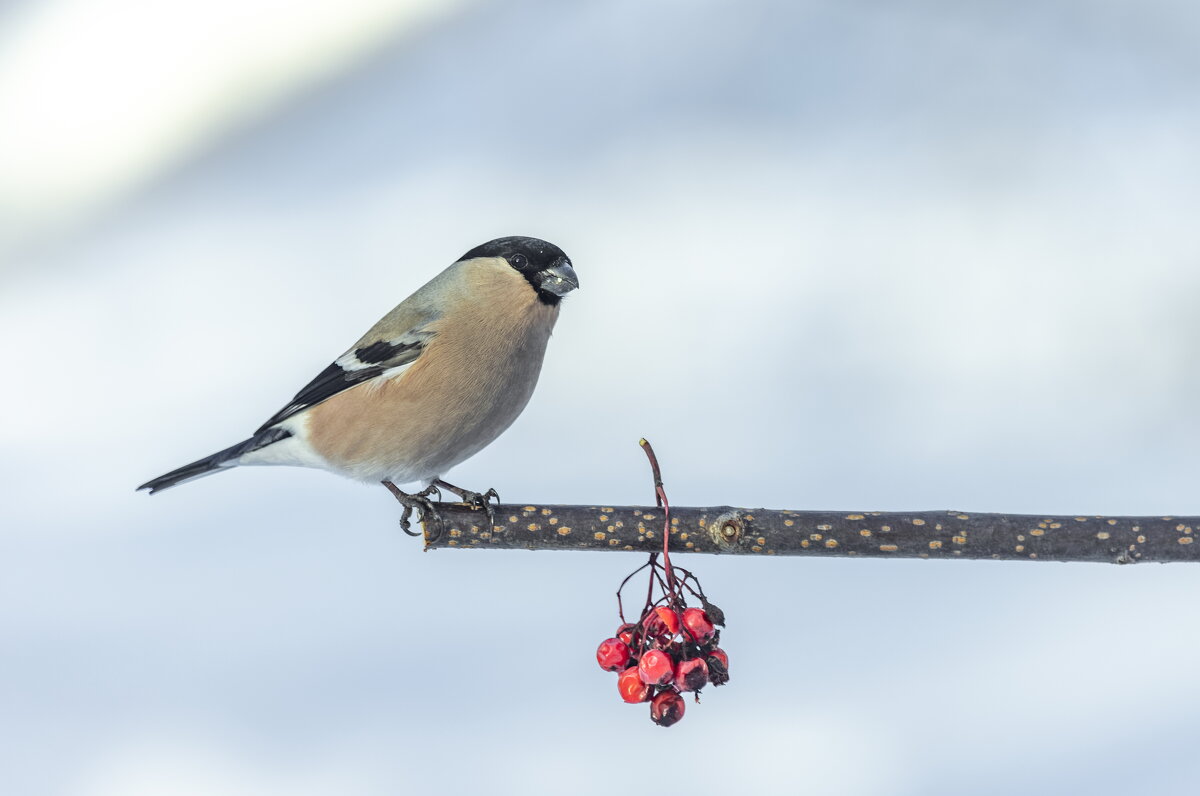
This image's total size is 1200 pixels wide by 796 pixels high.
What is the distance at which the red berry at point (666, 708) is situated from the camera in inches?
32.9

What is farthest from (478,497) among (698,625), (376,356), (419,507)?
(698,625)

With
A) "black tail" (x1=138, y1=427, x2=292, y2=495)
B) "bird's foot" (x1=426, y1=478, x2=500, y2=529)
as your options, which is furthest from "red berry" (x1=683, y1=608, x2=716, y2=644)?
"black tail" (x1=138, y1=427, x2=292, y2=495)

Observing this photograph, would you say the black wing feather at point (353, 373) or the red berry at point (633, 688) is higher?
the black wing feather at point (353, 373)

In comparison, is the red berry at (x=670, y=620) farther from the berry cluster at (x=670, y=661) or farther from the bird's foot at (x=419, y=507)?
the bird's foot at (x=419, y=507)

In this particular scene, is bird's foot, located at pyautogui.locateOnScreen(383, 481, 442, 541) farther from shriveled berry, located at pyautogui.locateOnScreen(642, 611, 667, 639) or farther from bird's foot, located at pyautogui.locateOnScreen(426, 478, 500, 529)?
shriveled berry, located at pyautogui.locateOnScreen(642, 611, 667, 639)

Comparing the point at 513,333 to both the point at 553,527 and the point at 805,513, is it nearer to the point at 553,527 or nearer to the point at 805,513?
the point at 553,527

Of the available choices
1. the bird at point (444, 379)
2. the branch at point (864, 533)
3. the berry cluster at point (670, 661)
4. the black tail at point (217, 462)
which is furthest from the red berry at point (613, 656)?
the black tail at point (217, 462)

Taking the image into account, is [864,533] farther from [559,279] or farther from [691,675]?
[559,279]

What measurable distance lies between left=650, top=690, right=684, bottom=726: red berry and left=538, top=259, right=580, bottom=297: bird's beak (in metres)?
0.48

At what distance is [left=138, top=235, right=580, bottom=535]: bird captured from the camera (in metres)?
1.14

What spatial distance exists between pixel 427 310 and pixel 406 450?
0.65 ft

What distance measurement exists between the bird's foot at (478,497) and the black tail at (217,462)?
8.6 inches

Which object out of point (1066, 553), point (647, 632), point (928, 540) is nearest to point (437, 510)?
point (647, 632)

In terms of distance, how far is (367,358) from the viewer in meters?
1.26
